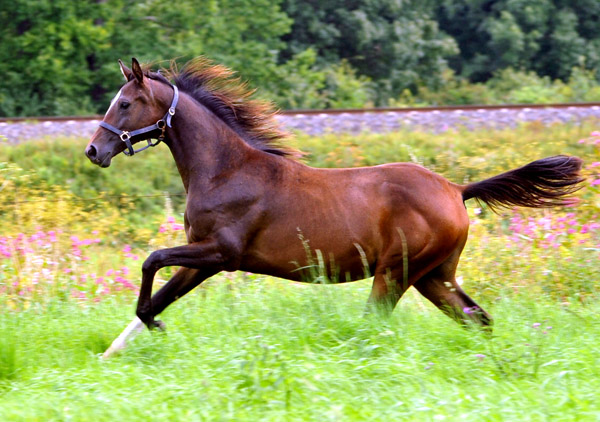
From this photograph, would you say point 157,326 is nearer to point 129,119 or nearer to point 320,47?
point 129,119

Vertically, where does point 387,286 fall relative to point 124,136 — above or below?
below

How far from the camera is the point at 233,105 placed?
255 inches

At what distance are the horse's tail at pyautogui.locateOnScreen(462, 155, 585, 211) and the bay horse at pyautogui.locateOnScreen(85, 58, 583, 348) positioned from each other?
298 mm

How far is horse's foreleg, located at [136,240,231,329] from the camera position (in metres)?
5.80

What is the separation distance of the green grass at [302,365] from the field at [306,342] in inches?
0.5

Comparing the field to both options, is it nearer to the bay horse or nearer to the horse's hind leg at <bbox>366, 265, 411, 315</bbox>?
the horse's hind leg at <bbox>366, 265, 411, 315</bbox>

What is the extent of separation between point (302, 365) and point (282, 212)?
1.51 meters

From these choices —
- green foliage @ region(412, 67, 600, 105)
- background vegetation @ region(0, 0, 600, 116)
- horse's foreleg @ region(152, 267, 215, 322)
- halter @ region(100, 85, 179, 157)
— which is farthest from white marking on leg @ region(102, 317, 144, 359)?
green foliage @ region(412, 67, 600, 105)

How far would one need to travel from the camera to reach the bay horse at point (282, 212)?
5.99 m

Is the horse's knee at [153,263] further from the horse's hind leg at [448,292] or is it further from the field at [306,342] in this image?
the horse's hind leg at [448,292]

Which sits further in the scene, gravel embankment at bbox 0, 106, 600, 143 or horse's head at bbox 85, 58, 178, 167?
gravel embankment at bbox 0, 106, 600, 143

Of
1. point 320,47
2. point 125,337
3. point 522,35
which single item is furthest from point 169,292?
point 522,35

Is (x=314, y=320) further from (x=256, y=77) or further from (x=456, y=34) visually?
(x=456, y=34)

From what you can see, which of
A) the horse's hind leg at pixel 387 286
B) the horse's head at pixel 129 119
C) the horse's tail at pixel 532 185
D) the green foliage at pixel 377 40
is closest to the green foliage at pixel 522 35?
the green foliage at pixel 377 40
